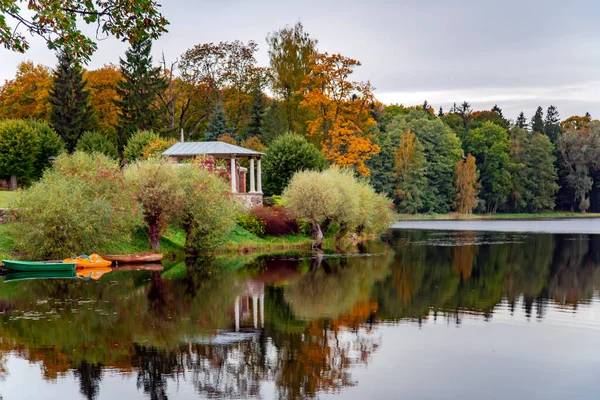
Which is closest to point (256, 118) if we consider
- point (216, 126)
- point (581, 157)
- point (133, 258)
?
point (216, 126)

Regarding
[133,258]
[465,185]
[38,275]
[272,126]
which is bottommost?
[38,275]

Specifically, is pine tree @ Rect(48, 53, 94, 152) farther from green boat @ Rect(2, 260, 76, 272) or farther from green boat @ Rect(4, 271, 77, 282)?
green boat @ Rect(4, 271, 77, 282)

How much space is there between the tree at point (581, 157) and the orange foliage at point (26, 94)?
7292cm

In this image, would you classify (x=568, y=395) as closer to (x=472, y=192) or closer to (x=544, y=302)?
(x=544, y=302)

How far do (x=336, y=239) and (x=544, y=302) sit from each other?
2374 centimetres

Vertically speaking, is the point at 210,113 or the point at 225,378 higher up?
the point at 210,113

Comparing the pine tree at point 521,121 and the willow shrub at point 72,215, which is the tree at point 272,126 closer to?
the willow shrub at point 72,215

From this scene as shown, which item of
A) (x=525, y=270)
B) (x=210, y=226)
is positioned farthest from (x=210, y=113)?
(x=525, y=270)

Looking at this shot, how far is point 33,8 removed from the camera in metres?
9.98

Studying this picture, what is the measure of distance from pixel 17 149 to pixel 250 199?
62.9 ft

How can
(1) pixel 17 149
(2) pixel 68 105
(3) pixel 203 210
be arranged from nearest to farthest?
(3) pixel 203 210, (1) pixel 17 149, (2) pixel 68 105

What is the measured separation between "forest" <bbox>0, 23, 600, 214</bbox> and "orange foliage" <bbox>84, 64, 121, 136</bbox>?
4.2 inches

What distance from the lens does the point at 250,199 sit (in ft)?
150

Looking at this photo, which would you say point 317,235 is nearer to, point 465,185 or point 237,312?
point 237,312
